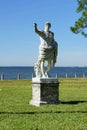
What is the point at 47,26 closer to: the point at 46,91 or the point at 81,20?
the point at 46,91

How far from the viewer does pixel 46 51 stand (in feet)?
62.2

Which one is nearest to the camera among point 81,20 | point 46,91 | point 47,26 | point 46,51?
point 46,91

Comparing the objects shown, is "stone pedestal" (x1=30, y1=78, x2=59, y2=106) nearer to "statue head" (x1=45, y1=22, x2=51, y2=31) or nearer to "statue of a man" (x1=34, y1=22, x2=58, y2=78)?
"statue of a man" (x1=34, y1=22, x2=58, y2=78)

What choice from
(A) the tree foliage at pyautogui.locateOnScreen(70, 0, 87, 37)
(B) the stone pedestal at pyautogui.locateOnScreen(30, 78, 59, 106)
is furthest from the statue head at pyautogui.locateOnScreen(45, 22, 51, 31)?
(A) the tree foliage at pyautogui.locateOnScreen(70, 0, 87, 37)

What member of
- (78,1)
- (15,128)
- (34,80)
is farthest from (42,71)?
(78,1)

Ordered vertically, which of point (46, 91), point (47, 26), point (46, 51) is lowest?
point (46, 91)

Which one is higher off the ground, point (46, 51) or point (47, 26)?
point (47, 26)

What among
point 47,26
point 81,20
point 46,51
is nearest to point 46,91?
point 46,51

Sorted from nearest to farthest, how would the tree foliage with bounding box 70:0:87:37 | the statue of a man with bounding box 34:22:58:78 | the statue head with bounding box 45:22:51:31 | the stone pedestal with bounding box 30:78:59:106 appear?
1. the stone pedestal with bounding box 30:78:59:106
2. the statue of a man with bounding box 34:22:58:78
3. the statue head with bounding box 45:22:51:31
4. the tree foliage with bounding box 70:0:87:37

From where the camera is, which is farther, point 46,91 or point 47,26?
point 47,26

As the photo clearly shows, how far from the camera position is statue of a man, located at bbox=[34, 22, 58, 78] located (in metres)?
19.0

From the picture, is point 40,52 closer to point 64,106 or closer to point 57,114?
point 64,106

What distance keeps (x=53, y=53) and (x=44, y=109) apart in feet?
11.7

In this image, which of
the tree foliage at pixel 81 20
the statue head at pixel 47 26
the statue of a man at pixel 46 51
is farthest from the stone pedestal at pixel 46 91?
the tree foliage at pixel 81 20
